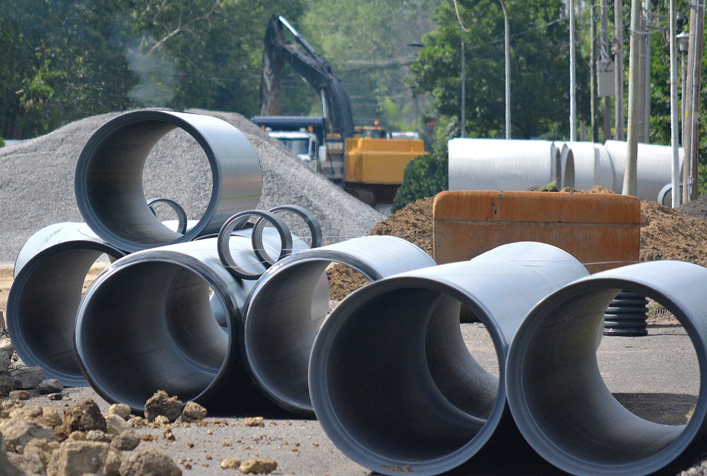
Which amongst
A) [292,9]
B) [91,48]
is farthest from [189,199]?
[292,9]

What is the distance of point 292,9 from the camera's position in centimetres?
7006

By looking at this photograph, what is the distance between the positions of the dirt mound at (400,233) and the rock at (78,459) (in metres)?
8.32

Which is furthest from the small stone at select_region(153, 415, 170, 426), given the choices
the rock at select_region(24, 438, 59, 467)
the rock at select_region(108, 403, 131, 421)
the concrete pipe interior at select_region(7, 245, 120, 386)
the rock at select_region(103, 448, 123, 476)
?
the concrete pipe interior at select_region(7, 245, 120, 386)

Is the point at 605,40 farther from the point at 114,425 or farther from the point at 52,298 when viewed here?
the point at 114,425

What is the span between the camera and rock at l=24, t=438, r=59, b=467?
Result: 499 cm

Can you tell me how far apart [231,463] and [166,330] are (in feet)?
10.6

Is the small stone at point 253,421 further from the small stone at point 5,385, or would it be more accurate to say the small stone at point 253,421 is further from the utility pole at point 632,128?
the utility pole at point 632,128

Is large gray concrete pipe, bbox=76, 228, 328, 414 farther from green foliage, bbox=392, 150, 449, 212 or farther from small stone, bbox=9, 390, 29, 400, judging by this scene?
green foliage, bbox=392, 150, 449, 212

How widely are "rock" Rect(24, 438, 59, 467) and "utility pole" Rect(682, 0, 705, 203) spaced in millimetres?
19679

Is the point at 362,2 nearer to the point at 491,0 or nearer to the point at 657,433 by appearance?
the point at 491,0

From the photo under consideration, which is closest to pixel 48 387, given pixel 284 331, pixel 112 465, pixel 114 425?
pixel 114 425

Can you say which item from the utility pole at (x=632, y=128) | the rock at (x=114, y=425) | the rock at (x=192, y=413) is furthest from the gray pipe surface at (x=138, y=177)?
the utility pole at (x=632, y=128)

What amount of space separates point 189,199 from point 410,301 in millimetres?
16115

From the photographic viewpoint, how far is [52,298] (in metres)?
8.94
